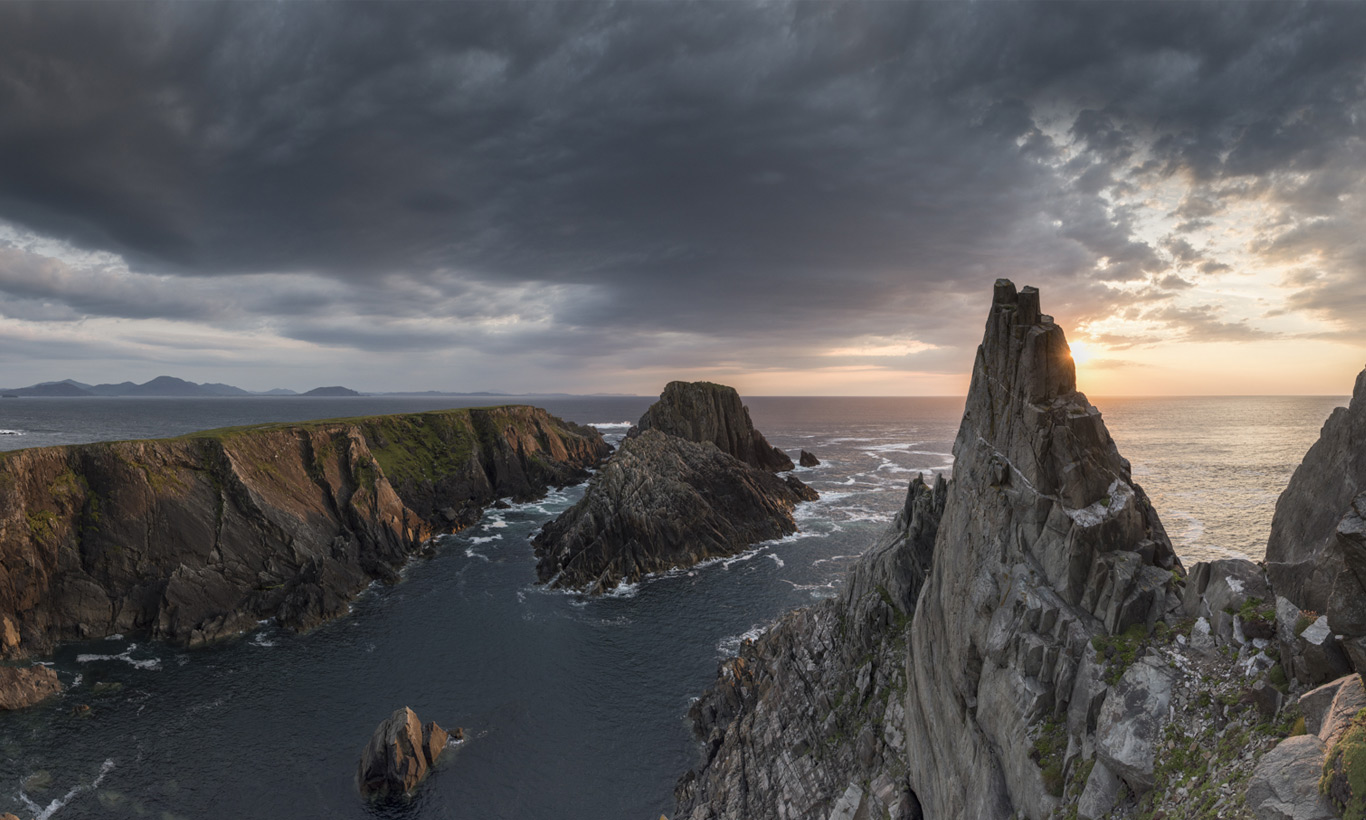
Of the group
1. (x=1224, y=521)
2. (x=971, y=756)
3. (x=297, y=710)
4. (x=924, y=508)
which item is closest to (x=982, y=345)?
(x=924, y=508)

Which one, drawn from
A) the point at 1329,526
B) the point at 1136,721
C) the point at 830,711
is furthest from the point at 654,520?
the point at 1329,526

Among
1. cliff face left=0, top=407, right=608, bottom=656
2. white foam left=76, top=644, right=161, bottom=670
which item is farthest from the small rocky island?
white foam left=76, top=644, right=161, bottom=670

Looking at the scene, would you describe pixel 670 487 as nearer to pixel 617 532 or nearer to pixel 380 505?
pixel 617 532

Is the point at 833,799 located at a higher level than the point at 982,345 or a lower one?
lower

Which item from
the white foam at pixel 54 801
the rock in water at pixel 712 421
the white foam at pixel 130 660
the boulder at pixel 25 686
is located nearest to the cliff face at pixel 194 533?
the white foam at pixel 130 660

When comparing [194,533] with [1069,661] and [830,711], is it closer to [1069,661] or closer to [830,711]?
[830,711]

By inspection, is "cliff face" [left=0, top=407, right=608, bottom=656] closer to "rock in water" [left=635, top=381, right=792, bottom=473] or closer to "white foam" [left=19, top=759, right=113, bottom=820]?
"white foam" [left=19, top=759, right=113, bottom=820]
